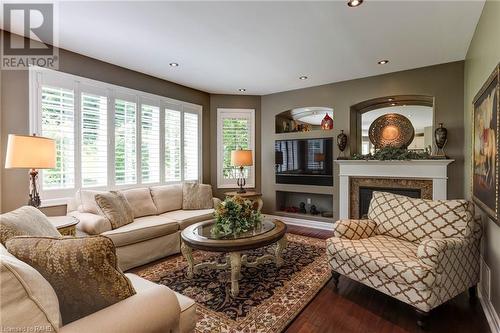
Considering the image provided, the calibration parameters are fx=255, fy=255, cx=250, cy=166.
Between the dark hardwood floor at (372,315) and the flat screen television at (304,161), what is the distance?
104 inches

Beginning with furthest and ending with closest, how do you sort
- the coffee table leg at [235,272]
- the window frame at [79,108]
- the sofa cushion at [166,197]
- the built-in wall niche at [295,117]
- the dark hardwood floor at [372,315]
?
the built-in wall niche at [295,117] < the sofa cushion at [166,197] < the window frame at [79,108] < the coffee table leg at [235,272] < the dark hardwood floor at [372,315]

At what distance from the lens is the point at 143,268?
305cm

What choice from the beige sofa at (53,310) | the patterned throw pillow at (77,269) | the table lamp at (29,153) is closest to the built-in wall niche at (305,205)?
the table lamp at (29,153)

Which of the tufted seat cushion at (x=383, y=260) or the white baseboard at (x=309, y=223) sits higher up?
the tufted seat cushion at (x=383, y=260)

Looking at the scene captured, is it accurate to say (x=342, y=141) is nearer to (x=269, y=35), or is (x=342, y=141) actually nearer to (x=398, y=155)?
(x=398, y=155)

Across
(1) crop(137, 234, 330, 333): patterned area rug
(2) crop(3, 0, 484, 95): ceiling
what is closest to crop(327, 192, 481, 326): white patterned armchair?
(1) crop(137, 234, 330, 333): patterned area rug

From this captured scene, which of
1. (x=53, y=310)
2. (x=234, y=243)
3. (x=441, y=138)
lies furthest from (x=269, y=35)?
(x=53, y=310)

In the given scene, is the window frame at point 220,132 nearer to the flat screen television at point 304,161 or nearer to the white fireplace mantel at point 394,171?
the flat screen television at point 304,161

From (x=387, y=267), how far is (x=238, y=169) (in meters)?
3.76

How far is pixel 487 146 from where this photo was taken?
206 cm

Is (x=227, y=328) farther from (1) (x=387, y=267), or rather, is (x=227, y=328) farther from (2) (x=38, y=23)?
(2) (x=38, y=23)

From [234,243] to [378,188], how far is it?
3.00 meters

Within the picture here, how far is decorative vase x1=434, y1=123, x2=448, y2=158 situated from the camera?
3631 millimetres

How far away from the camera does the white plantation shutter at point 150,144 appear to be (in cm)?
423
